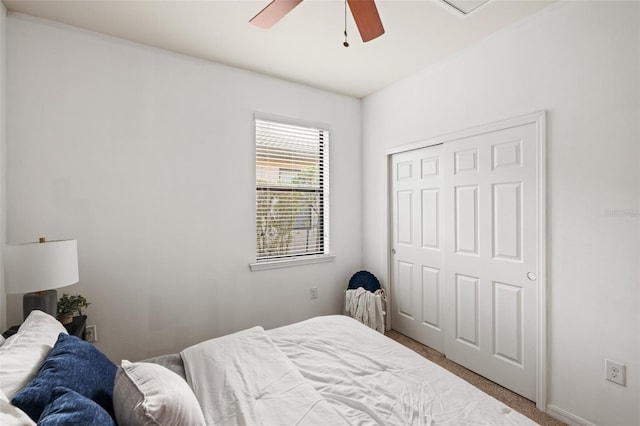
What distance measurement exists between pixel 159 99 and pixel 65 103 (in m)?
0.62

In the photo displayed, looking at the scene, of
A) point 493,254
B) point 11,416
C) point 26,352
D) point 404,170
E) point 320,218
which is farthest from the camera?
point 320,218

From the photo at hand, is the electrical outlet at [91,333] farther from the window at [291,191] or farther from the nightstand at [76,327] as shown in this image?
the window at [291,191]

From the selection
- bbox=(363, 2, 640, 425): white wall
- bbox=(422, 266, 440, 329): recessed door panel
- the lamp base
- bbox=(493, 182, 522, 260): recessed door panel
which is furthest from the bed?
bbox=(422, 266, 440, 329): recessed door panel

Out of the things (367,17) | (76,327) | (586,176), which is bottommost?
(76,327)

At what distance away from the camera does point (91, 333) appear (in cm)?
227

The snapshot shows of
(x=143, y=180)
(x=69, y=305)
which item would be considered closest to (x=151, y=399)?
(x=69, y=305)

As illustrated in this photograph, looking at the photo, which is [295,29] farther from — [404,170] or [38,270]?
[38,270]

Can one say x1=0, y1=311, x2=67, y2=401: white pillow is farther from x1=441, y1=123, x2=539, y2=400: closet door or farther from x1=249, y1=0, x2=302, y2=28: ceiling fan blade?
x1=441, y1=123, x2=539, y2=400: closet door

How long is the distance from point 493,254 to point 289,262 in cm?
184

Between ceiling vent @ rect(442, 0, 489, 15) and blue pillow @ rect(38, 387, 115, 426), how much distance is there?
2447mm

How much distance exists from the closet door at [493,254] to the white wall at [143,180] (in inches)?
61.0

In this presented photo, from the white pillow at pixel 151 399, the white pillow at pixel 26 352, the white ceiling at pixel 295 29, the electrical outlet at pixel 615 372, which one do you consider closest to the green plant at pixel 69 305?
the white pillow at pixel 26 352

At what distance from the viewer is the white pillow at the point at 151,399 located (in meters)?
0.90

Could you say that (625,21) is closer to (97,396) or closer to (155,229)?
(97,396)
